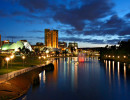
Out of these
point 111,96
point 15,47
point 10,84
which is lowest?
point 111,96

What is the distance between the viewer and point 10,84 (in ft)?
64.7

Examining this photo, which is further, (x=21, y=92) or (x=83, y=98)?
(x=83, y=98)

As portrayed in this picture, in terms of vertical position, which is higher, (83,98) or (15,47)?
(15,47)

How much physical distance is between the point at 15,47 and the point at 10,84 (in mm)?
123966

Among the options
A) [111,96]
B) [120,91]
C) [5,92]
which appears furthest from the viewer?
[120,91]

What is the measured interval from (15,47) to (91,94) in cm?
12379

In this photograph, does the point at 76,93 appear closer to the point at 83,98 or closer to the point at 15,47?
the point at 83,98

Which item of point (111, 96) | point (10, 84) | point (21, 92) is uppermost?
point (10, 84)

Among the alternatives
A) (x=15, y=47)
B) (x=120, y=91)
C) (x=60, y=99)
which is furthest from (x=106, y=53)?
(x=60, y=99)

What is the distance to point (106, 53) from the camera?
115688 millimetres

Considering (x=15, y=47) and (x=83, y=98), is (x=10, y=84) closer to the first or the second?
(x=83, y=98)

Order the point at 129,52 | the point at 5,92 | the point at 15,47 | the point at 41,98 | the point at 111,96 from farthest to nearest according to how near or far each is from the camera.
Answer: the point at 15,47
the point at 129,52
the point at 111,96
the point at 41,98
the point at 5,92

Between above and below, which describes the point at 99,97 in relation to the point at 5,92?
below

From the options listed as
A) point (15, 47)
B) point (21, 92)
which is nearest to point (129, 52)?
point (21, 92)
